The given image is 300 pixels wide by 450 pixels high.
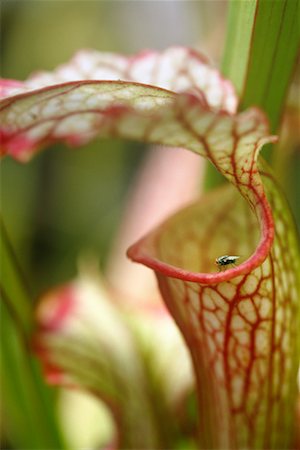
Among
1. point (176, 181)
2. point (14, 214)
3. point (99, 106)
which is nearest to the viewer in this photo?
point (99, 106)

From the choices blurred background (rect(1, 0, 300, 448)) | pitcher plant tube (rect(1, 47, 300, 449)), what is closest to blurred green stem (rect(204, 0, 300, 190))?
pitcher plant tube (rect(1, 47, 300, 449))

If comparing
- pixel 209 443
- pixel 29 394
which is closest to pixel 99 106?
pixel 209 443

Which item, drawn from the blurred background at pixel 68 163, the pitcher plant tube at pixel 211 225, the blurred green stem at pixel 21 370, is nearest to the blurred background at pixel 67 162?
the blurred background at pixel 68 163

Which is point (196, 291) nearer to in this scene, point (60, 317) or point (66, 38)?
point (60, 317)

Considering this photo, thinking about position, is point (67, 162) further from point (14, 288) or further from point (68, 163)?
point (14, 288)

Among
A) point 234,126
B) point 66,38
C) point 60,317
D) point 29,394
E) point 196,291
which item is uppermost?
point 66,38

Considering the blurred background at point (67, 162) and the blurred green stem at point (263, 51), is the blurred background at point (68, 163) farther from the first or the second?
the blurred green stem at point (263, 51)

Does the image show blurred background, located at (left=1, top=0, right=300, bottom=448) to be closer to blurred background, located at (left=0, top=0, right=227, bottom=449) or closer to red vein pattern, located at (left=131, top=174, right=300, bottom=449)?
blurred background, located at (left=0, top=0, right=227, bottom=449)
